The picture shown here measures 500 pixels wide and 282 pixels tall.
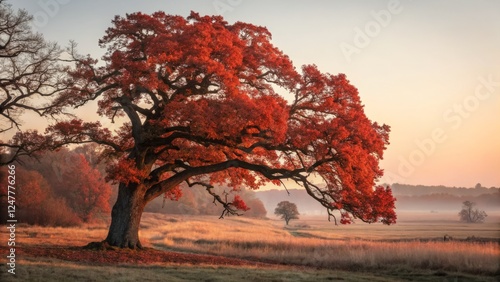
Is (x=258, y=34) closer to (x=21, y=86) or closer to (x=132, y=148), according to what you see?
(x=132, y=148)

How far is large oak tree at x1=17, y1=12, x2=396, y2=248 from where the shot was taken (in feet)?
71.6

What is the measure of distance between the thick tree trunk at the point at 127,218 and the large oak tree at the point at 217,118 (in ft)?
0.19

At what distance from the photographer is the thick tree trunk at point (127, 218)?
24.8m

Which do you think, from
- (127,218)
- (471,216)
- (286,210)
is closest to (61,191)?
(286,210)

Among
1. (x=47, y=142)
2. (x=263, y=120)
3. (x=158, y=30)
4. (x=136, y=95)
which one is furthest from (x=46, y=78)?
(x=263, y=120)

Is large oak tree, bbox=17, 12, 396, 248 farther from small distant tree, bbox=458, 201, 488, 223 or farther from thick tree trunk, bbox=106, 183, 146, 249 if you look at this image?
small distant tree, bbox=458, 201, 488, 223

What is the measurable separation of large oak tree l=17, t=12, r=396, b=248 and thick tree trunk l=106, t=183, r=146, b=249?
0.06 meters

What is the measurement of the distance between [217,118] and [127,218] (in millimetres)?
8775

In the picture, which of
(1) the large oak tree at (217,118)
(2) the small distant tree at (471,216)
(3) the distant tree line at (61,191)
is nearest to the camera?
(1) the large oak tree at (217,118)

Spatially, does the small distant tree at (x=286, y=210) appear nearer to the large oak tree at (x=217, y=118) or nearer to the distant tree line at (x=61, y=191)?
the distant tree line at (x=61, y=191)

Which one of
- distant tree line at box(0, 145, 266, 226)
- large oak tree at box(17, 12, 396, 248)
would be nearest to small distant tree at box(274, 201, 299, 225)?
distant tree line at box(0, 145, 266, 226)

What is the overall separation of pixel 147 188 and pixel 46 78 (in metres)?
8.83

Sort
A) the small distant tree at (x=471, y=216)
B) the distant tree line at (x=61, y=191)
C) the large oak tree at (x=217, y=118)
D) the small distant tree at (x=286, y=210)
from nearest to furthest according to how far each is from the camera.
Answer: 1. the large oak tree at (x=217, y=118)
2. the distant tree line at (x=61, y=191)
3. the small distant tree at (x=286, y=210)
4. the small distant tree at (x=471, y=216)

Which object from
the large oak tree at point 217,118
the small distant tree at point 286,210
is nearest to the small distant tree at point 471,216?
the small distant tree at point 286,210
